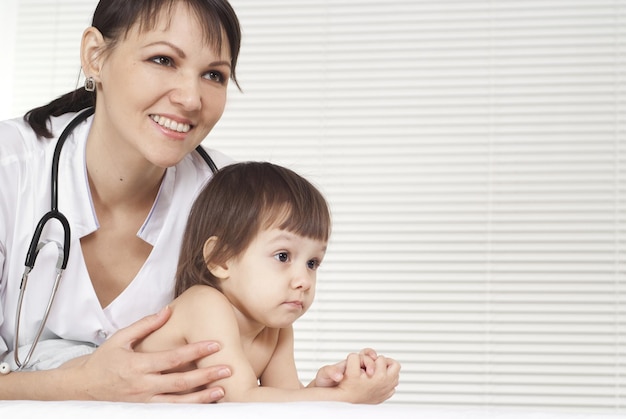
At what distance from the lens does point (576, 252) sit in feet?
10.4

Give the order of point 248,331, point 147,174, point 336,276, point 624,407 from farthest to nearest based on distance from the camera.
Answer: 1. point 336,276
2. point 624,407
3. point 147,174
4. point 248,331

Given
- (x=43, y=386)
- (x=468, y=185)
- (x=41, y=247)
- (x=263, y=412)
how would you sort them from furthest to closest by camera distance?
(x=468, y=185) < (x=41, y=247) < (x=43, y=386) < (x=263, y=412)

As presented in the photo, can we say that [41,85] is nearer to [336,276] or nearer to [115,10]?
[336,276]

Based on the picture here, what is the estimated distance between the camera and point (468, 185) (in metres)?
3.21

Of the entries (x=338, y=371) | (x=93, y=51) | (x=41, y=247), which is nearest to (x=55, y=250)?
(x=41, y=247)

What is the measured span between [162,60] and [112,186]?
12.0 inches

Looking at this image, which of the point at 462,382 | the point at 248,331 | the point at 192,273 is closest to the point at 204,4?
the point at 192,273

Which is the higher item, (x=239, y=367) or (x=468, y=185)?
(x=468, y=185)

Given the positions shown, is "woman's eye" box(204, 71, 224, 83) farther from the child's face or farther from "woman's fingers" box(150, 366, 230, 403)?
"woman's fingers" box(150, 366, 230, 403)

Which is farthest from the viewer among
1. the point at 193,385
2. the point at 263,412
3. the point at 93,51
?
the point at 93,51

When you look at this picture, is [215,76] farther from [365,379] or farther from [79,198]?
[365,379]

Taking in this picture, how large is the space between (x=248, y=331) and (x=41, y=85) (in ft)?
8.18

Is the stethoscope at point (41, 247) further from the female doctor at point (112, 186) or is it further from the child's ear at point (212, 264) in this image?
the child's ear at point (212, 264)

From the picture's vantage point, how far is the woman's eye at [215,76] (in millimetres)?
1552
